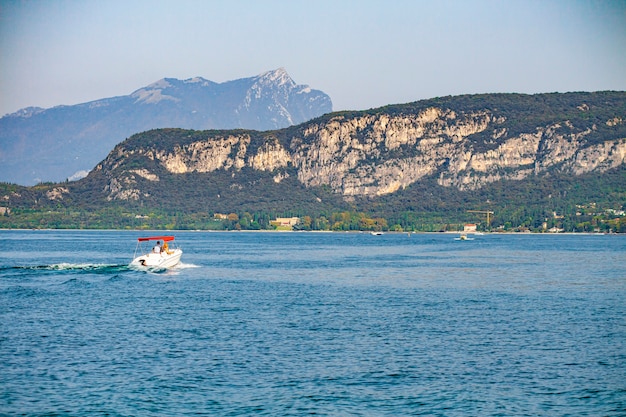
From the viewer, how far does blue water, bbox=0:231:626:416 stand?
37.7 m

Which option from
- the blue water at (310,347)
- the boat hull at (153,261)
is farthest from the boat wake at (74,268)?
the blue water at (310,347)

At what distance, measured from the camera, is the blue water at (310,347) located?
37.7m

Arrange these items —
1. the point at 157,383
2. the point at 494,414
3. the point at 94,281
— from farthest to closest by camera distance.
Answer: the point at 94,281
the point at 157,383
the point at 494,414

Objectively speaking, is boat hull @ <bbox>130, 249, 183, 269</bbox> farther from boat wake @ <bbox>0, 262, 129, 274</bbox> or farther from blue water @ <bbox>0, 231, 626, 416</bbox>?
blue water @ <bbox>0, 231, 626, 416</bbox>

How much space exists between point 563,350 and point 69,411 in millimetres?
26344

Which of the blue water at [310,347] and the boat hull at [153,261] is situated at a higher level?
the boat hull at [153,261]

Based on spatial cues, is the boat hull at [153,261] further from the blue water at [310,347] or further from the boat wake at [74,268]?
the blue water at [310,347]

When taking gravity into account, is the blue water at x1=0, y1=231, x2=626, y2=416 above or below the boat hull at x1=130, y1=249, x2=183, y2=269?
below

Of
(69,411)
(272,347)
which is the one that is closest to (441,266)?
(272,347)

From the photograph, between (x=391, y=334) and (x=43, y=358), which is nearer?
(x=43, y=358)

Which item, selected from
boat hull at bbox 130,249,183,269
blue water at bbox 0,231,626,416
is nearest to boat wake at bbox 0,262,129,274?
boat hull at bbox 130,249,183,269

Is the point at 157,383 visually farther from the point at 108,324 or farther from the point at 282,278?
the point at 282,278

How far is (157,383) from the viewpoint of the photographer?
40438mm

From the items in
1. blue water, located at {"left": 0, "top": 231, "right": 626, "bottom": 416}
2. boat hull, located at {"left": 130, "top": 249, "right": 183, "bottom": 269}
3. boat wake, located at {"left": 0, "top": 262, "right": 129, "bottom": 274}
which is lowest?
blue water, located at {"left": 0, "top": 231, "right": 626, "bottom": 416}
